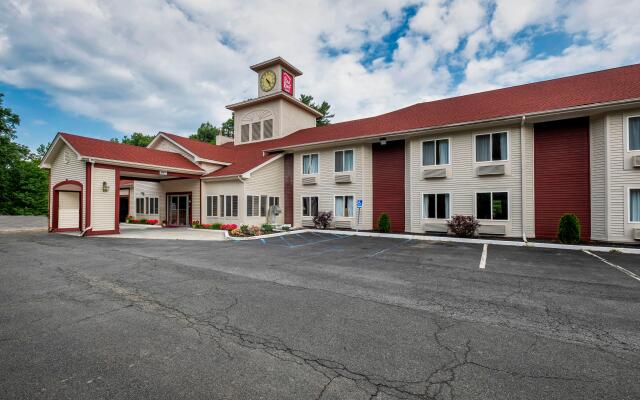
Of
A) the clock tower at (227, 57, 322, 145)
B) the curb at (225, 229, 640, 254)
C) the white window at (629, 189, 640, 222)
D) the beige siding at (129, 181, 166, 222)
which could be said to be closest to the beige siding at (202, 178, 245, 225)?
the curb at (225, 229, 640, 254)

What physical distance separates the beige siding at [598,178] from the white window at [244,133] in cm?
2566

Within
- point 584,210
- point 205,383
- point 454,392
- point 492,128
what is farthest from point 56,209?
point 584,210

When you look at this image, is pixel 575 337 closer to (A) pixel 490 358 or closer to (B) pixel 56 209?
(A) pixel 490 358

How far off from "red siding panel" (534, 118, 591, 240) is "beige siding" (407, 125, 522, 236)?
0.96 m

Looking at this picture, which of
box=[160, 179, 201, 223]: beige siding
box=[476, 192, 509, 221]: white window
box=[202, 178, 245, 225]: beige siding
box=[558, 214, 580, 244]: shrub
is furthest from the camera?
box=[160, 179, 201, 223]: beige siding

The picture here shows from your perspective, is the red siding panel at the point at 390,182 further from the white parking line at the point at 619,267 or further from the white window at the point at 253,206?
the white parking line at the point at 619,267

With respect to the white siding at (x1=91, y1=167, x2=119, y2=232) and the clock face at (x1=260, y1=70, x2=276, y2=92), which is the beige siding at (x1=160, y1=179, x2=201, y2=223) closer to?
the white siding at (x1=91, y1=167, x2=119, y2=232)

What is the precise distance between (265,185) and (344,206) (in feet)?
19.5

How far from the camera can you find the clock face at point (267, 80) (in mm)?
27797

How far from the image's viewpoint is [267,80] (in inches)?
1109

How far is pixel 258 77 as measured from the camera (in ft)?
95.1

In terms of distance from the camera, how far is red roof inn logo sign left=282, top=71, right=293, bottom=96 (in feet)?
91.2

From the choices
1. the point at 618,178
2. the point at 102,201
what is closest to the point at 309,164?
the point at 102,201

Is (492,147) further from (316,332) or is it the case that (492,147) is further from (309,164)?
(316,332)
